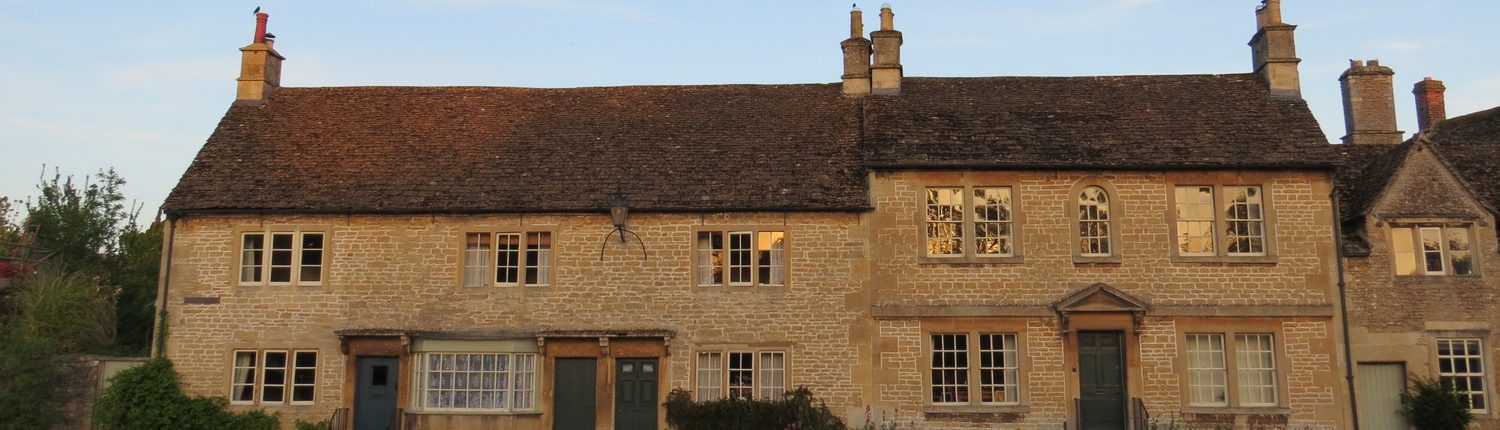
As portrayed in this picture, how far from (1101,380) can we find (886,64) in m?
7.76

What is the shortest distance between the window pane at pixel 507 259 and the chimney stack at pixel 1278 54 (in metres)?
15.2

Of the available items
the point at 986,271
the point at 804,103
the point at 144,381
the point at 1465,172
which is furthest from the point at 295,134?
the point at 1465,172

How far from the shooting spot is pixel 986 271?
1764 centimetres

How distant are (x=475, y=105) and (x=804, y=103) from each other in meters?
7.13

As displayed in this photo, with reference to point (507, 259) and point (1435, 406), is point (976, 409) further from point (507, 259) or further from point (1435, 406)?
point (507, 259)

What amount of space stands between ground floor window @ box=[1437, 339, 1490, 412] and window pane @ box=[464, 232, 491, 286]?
56.1 ft

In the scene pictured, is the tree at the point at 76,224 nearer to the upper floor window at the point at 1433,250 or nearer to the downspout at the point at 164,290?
the downspout at the point at 164,290

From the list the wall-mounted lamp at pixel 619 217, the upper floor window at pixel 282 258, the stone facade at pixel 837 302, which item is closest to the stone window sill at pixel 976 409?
the stone facade at pixel 837 302

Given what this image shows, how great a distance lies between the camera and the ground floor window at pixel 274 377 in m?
17.7

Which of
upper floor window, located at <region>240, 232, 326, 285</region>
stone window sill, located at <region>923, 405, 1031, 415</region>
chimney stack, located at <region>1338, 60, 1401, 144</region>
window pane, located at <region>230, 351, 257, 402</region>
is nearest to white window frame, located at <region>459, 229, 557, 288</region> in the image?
upper floor window, located at <region>240, 232, 326, 285</region>

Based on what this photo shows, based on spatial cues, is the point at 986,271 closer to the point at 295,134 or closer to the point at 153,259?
the point at 295,134

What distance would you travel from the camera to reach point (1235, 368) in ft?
56.6

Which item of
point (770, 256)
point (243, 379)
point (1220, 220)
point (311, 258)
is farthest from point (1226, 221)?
point (243, 379)

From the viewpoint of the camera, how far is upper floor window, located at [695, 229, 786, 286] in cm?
1784
